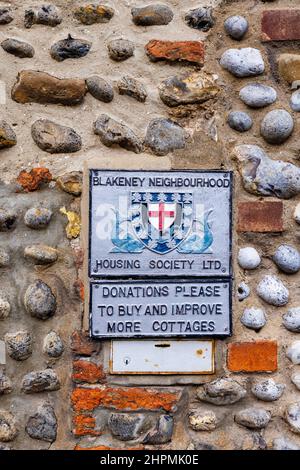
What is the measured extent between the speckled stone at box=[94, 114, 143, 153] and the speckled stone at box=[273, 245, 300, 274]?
0.45 m

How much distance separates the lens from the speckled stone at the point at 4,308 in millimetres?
1822

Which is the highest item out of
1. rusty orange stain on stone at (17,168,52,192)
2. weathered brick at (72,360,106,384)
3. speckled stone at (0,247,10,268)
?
rusty orange stain on stone at (17,168,52,192)

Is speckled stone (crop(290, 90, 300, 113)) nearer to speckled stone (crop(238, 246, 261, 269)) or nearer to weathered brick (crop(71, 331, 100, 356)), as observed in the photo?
speckled stone (crop(238, 246, 261, 269))

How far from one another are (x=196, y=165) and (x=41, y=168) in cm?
40

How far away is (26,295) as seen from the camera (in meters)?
1.83

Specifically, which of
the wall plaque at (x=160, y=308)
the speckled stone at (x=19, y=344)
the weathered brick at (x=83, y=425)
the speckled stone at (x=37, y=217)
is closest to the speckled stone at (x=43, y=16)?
the speckled stone at (x=37, y=217)

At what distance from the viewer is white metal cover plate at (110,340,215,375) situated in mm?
1852

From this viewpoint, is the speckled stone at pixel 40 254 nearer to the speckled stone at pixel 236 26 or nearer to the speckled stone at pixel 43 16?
the speckled stone at pixel 43 16

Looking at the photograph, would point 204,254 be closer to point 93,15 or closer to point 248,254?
point 248,254

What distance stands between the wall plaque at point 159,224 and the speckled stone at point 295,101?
0.89 ft

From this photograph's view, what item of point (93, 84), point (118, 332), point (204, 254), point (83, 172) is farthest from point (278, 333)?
point (93, 84)

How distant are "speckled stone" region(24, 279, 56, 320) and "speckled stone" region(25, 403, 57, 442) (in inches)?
9.2

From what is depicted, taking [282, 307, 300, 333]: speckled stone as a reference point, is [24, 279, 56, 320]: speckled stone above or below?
above

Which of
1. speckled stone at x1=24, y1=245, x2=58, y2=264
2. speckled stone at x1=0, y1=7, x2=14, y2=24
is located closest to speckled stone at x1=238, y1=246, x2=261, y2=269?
speckled stone at x1=24, y1=245, x2=58, y2=264
